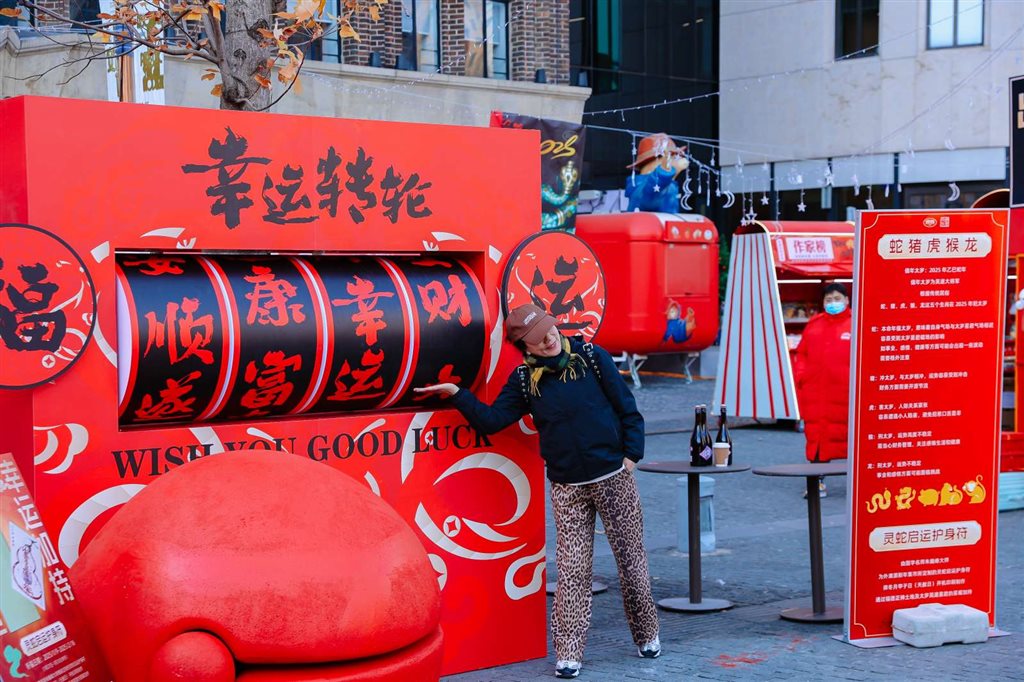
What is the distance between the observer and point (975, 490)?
24.9 ft

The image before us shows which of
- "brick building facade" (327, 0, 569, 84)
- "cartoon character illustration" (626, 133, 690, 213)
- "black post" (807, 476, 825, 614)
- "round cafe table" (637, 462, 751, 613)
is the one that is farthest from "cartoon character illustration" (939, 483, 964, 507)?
"brick building facade" (327, 0, 569, 84)

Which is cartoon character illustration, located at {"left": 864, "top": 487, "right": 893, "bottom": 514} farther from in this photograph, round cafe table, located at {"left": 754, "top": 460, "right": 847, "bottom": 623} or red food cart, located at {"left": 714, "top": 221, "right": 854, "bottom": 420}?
red food cart, located at {"left": 714, "top": 221, "right": 854, "bottom": 420}

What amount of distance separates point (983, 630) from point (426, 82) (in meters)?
17.1

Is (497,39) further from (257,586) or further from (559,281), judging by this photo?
(257,586)

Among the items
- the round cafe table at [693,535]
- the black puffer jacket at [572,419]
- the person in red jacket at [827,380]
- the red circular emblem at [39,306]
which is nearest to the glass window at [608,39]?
the person in red jacket at [827,380]

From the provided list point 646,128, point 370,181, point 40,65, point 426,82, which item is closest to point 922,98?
point 646,128

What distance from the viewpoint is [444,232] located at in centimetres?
677

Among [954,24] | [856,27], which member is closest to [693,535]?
[954,24]

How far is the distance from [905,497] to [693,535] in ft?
4.21

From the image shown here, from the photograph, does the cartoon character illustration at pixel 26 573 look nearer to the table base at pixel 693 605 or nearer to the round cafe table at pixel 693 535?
the round cafe table at pixel 693 535

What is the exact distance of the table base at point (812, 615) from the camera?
7.75 m

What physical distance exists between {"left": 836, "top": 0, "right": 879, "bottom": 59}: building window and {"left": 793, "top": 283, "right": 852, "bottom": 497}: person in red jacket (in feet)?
63.2

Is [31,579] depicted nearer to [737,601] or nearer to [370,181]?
[370,181]

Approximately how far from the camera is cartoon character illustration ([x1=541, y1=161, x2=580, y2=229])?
49.8 ft
